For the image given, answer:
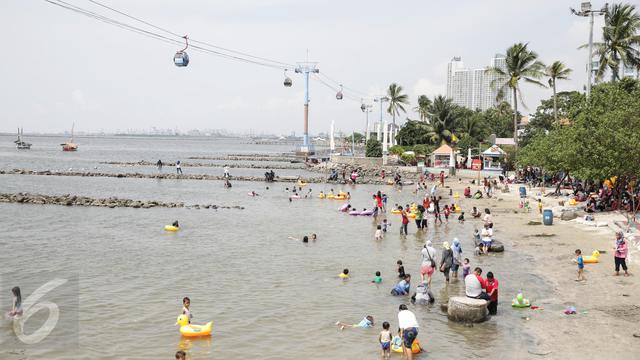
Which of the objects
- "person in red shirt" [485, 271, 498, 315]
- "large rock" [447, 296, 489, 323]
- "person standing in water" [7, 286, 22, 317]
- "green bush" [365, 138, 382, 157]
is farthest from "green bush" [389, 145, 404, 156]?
"person standing in water" [7, 286, 22, 317]

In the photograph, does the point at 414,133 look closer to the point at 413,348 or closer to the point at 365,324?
the point at 365,324

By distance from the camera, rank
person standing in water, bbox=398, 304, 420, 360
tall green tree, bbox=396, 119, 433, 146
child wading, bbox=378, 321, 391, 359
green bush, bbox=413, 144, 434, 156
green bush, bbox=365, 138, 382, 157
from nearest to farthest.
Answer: person standing in water, bbox=398, 304, 420, 360, child wading, bbox=378, 321, 391, 359, green bush, bbox=413, 144, 434, 156, tall green tree, bbox=396, 119, 433, 146, green bush, bbox=365, 138, 382, 157

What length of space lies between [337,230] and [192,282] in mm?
12595

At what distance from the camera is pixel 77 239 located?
28.3 meters

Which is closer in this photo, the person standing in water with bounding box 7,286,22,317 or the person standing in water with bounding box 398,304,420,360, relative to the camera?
the person standing in water with bounding box 398,304,420,360

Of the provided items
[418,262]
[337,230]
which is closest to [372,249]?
[418,262]

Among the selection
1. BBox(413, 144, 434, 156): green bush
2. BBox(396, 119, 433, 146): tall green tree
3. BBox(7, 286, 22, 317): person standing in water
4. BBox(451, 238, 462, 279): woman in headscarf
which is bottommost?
BBox(7, 286, 22, 317): person standing in water

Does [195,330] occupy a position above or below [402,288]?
below

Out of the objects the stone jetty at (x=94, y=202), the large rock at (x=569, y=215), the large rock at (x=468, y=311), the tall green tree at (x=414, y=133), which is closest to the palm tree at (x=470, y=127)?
the tall green tree at (x=414, y=133)

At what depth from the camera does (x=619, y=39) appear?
44344 mm

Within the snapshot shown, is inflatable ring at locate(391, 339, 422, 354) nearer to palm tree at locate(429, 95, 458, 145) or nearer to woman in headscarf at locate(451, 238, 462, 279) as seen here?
woman in headscarf at locate(451, 238, 462, 279)

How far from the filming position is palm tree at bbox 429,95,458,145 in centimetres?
7912

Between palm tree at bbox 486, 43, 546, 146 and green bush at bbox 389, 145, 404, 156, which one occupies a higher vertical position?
palm tree at bbox 486, 43, 546, 146

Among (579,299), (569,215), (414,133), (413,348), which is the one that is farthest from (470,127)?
(413,348)
